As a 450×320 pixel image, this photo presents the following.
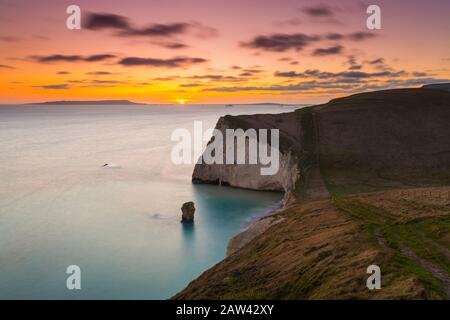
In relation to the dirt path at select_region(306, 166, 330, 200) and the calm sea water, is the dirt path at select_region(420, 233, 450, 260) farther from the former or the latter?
the dirt path at select_region(306, 166, 330, 200)

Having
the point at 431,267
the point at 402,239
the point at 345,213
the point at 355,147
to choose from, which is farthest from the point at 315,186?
the point at 431,267

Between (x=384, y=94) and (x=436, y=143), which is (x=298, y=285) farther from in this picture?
(x=384, y=94)

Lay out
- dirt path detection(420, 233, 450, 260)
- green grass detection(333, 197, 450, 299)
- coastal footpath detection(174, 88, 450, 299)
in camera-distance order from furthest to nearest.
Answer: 1. dirt path detection(420, 233, 450, 260)
2. coastal footpath detection(174, 88, 450, 299)
3. green grass detection(333, 197, 450, 299)

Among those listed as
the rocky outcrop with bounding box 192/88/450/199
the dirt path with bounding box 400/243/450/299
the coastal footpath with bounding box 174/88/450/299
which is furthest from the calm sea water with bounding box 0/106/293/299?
the dirt path with bounding box 400/243/450/299

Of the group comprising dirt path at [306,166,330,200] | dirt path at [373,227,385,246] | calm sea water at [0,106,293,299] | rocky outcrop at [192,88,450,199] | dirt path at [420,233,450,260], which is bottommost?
calm sea water at [0,106,293,299]

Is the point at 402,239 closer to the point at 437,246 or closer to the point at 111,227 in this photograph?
the point at 437,246
